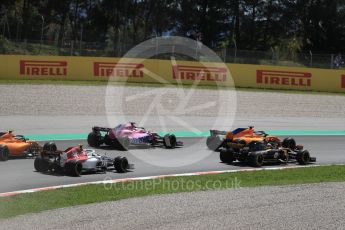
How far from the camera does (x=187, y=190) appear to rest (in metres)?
10.5

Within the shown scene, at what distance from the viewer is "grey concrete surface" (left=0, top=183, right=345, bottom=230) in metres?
7.80

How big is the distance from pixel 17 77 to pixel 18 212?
23257mm

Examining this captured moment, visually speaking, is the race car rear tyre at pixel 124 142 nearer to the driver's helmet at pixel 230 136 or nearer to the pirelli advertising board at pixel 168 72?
the driver's helmet at pixel 230 136

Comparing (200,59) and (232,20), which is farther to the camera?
(232,20)

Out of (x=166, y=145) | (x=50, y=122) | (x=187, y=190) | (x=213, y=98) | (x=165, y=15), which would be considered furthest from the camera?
(x=165, y=15)

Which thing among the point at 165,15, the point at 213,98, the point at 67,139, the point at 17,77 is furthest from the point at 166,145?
the point at 165,15

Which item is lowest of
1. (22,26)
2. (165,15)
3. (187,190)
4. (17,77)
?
(187,190)

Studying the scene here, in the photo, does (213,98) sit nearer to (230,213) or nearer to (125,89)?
(125,89)

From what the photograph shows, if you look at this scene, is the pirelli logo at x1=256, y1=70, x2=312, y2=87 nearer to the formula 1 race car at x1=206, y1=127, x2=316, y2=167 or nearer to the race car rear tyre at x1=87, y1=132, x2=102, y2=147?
the formula 1 race car at x1=206, y1=127, x2=316, y2=167

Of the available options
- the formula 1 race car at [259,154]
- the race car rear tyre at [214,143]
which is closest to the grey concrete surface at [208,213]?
the formula 1 race car at [259,154]

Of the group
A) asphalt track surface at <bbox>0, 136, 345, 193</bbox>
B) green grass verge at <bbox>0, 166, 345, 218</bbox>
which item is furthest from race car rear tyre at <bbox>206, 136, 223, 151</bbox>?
green grass verge at <bbox>0, 166, 345, 218</bbox>

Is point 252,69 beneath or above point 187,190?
above

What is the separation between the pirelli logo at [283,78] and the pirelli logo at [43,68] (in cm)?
1135

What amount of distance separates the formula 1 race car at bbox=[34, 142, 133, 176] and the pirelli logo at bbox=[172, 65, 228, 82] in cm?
2030
